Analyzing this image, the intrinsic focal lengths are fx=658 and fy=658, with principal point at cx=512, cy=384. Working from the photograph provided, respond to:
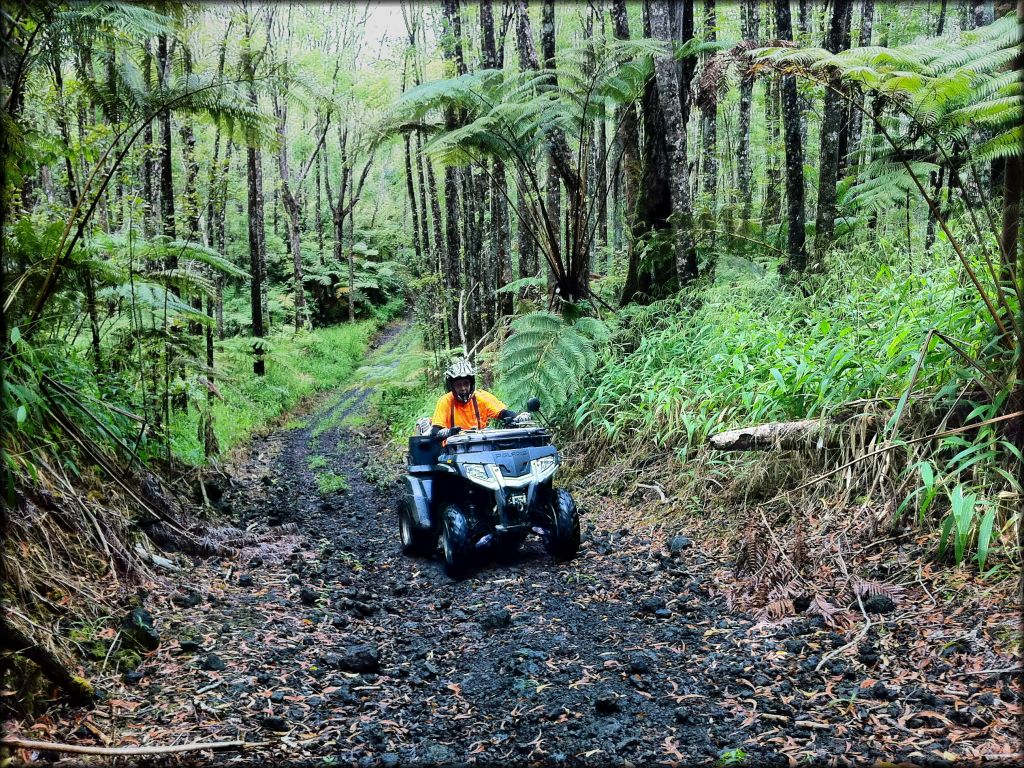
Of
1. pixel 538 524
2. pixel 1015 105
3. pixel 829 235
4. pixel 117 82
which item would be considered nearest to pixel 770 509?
pixel 538 524

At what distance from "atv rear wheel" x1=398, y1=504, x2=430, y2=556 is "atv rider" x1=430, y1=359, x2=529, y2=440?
85 cm

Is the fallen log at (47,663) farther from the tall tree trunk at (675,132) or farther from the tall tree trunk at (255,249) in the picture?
the tall tree trunk at (255,249)

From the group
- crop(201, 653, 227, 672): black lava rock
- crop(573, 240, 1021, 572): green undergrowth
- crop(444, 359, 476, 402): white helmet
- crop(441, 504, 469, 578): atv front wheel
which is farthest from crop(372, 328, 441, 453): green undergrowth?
crop(201, 653, 227, 672): black lava rock

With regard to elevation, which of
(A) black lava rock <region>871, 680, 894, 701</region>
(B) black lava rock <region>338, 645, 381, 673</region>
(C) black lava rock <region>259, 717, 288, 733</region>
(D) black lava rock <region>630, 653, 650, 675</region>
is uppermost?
(A) black lava rock <region>871, 680, 894, 701</region>

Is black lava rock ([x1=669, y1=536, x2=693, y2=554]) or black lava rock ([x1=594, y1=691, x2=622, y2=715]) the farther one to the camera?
black lava rock ([x1=669, y1=536, x2=693, y2=554])

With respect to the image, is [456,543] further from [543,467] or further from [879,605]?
[879,605]

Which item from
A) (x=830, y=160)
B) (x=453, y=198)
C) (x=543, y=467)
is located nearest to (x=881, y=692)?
(x=543, y=467)

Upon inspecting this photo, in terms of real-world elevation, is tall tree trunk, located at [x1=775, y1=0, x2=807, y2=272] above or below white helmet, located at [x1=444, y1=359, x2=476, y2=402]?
above

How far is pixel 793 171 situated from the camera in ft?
27.4

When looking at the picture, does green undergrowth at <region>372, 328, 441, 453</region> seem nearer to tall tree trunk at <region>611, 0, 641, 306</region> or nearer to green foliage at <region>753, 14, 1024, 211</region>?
tall tree trunk at <region>611, 0, 641, 306</region>

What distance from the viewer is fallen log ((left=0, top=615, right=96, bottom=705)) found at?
265 cm

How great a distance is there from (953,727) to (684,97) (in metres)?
9.28

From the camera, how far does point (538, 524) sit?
5227mm

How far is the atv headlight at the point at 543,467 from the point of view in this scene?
5.21m
